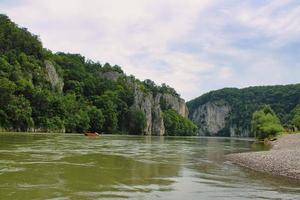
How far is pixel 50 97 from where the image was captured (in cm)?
13625

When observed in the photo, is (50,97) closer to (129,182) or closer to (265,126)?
(265,126)

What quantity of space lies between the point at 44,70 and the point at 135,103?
58320 mm

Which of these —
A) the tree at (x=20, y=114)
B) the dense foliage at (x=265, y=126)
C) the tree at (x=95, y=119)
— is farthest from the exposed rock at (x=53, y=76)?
the dense foliage at (x=265, y=126)

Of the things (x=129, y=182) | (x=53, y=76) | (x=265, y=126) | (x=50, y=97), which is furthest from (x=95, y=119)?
(x=129, y=182)

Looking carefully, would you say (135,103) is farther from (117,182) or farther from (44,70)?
(117,182)

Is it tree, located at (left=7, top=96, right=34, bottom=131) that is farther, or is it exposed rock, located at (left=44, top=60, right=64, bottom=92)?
exposed rock, located at (left=44, top=60, right=64, bottom=92)

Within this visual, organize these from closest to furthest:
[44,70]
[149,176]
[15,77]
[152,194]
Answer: [152,194] → [149,176] → [15,77] → [44,70]

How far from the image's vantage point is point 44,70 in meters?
148

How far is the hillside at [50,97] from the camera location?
115 metres

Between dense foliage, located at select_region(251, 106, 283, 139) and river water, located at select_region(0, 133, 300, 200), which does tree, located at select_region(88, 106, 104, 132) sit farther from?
river water, located at select_region(0, 133, 300, 200)

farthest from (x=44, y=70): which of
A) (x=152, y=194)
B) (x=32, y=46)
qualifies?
(x=152, y=194)

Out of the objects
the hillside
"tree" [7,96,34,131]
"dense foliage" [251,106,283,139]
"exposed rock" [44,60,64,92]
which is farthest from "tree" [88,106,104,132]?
"dense foliage" [251,106,283,139]

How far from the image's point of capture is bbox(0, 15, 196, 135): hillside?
4518 inches

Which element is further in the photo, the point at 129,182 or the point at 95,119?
the point at 95,119
